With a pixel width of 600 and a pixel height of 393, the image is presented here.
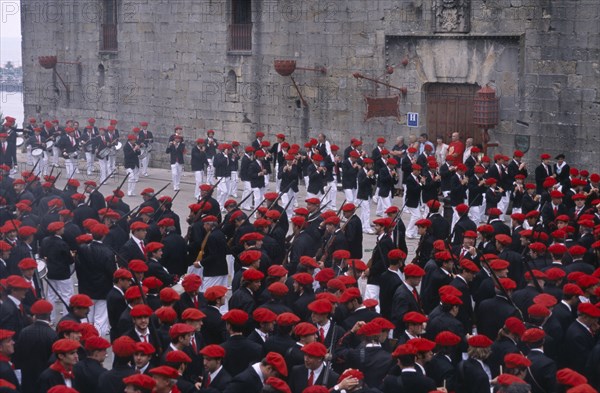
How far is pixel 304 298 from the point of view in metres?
12.7

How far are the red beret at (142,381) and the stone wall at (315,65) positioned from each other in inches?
665

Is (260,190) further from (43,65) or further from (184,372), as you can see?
(43,65)

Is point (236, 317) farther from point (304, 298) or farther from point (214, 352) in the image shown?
point (304, 298)

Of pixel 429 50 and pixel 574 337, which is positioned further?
pixel 429 50

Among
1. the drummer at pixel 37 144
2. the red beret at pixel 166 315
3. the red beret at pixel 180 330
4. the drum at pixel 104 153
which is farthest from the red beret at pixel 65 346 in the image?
the drummer at pixel 37 144

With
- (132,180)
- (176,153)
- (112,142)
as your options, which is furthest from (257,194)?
(112,142)

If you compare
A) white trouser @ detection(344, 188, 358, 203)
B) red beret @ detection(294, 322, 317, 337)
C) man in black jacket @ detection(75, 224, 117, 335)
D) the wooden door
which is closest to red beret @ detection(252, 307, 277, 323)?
red beret @ detection(294, 322, 317, 337)

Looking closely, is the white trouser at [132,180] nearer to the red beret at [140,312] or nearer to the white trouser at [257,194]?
the white trouser at [257,194]

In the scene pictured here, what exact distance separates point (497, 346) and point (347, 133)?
1791cm

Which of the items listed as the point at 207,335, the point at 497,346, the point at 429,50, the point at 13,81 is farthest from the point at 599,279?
the point at 13,81

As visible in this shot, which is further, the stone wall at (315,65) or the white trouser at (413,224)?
the stone wall at (315,65)

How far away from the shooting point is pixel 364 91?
28.0 metres

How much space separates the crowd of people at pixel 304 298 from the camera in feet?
33.1

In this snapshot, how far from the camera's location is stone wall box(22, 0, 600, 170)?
2420 cm
